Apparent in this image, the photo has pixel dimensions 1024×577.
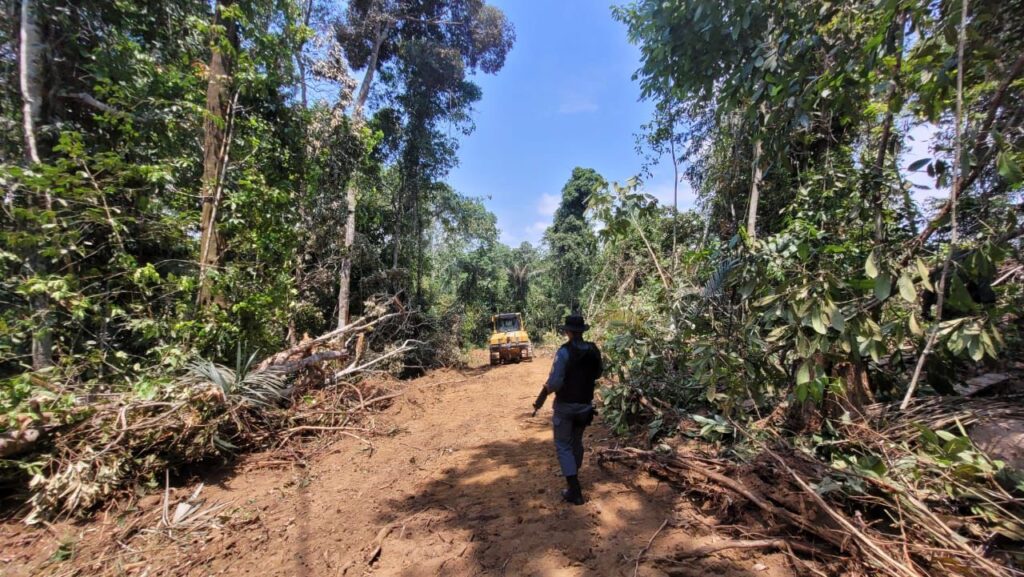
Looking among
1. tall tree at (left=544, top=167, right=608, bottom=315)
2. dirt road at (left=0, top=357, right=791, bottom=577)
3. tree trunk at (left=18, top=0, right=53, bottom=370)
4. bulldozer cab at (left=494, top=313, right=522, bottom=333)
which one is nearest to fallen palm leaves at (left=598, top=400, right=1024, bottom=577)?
dirt road at (left=0, top=357, right=791, bottom=577)

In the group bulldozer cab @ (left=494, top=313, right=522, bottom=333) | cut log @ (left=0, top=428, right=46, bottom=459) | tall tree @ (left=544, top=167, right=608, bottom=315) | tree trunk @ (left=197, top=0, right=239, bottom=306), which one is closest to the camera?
cut log @ (left=0, top=428, right=46, bottom=459)

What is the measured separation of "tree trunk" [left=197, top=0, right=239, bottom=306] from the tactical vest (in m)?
5.17

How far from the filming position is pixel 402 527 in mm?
3256

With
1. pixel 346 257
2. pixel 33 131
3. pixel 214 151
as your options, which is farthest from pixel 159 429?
pixel 346 257

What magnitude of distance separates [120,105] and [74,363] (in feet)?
11.2

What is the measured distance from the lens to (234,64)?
612 centimetres

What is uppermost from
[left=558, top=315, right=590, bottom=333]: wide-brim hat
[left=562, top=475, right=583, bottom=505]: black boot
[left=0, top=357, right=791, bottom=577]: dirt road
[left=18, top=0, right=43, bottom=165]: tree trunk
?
[left=18, top=0, right=43, bottom=165]: tree trunk

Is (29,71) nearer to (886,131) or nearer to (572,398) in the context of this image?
(572,398)

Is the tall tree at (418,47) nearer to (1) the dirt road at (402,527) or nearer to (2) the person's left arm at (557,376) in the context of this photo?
(1) the dirt road at (402,527)

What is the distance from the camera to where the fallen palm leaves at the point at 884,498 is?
6.77 feet

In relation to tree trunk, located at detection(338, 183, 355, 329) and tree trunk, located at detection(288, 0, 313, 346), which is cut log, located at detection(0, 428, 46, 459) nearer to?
tree trunk, located at detection(288, 0, 313, 346)

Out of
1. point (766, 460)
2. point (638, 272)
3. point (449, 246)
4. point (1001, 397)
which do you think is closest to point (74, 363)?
point (766, 460)

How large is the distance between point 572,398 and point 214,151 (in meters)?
6.29

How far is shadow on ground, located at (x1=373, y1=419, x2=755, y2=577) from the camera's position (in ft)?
8.52
